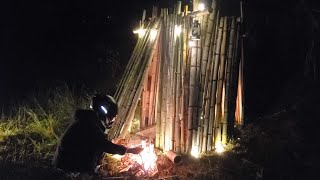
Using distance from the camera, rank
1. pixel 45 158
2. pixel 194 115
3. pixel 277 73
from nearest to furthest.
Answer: pixel 194 115 → pixel 45 158 → pixel 277 73

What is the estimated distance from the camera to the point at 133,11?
16578mm

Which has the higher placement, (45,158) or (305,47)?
(305,47)

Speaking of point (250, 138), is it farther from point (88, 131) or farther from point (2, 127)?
point (2, 127)

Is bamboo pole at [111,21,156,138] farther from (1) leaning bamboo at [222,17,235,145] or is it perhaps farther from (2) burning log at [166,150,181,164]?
(1) leaning bamboo at [222,17,235,145]

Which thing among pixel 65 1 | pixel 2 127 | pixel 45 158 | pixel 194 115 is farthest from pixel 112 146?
pixel 65 1

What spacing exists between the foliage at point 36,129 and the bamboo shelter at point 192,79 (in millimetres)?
1586

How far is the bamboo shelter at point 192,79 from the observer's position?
6.85 m

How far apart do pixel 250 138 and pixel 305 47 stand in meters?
4.44

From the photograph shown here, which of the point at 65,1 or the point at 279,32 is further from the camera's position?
the point at 65,1

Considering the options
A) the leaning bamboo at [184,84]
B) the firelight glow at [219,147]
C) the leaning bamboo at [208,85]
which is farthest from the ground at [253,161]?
the leaning bamboo at [208,85]

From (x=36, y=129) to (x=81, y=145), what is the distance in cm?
424

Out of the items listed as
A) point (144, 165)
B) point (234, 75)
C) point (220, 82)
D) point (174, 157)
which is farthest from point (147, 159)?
point (234, 75)

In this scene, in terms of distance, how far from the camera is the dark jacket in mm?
4898

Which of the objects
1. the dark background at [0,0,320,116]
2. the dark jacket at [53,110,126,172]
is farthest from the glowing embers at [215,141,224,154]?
the dark background at [0,0,320,116]
